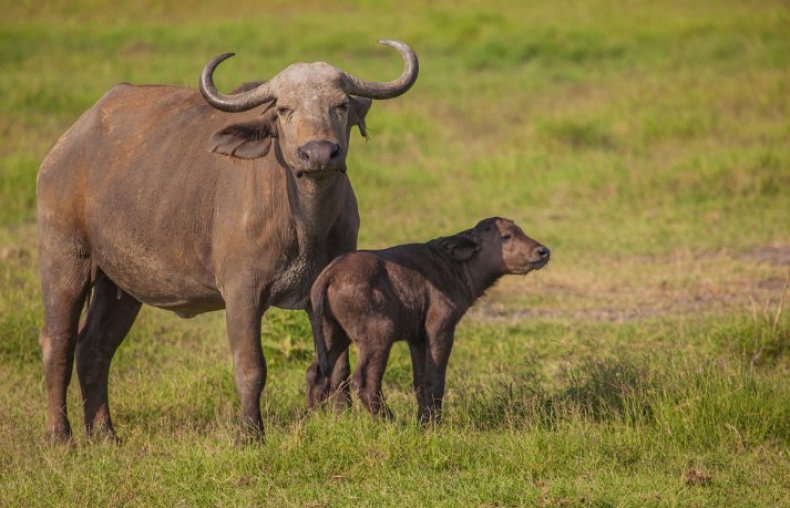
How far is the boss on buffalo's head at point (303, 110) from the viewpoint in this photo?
5.91 meters

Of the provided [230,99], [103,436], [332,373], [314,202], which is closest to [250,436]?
[332,373]

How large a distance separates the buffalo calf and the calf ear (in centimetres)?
68

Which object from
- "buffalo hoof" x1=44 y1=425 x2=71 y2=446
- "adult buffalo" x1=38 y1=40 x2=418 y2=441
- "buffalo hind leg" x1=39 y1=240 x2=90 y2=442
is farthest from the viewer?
"buffalo hind leg" x1=39 y1=240 x2=90 y2=442

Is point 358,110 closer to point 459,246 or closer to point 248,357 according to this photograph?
point 459,246

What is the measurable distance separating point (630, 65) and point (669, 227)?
8.74 m

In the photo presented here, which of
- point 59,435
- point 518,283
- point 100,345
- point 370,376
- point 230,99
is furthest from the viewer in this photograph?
point 518,283

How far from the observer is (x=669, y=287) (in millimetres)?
10602

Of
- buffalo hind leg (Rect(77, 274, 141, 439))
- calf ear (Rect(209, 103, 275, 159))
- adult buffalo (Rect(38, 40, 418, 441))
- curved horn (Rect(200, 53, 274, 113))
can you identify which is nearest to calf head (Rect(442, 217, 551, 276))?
adult buffalo (Rect(38, 40, 418, 441))

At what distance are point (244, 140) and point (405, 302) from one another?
1172 mm

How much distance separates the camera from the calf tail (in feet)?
21.0

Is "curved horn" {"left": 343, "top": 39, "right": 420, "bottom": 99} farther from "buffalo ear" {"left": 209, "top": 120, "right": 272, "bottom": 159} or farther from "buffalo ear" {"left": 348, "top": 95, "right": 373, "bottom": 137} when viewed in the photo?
"buffalo ear" {"left": 209, "top": 120, "right": 272, "bottom": 159}

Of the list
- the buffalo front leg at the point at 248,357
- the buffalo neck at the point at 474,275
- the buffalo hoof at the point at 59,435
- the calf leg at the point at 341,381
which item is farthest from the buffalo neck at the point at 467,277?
the buffalo hoof at the point at 59,435

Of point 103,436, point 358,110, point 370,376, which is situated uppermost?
point 358,110

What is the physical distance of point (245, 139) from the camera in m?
6.50
